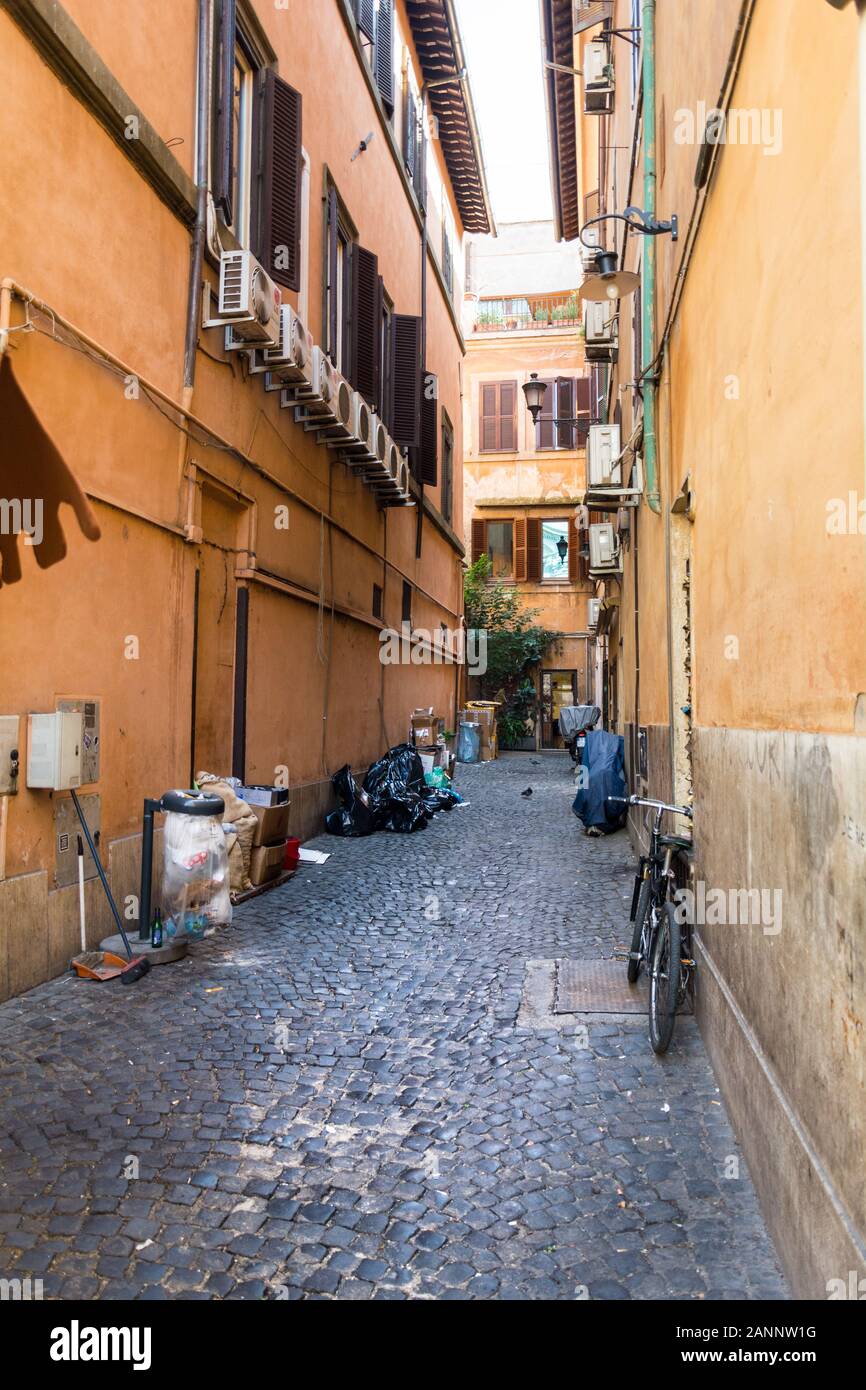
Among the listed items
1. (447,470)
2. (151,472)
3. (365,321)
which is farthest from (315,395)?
(447,470)

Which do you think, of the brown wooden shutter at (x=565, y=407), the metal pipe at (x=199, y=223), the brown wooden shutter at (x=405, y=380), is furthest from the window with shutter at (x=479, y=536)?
the metal pipe at (x=199, y=223)

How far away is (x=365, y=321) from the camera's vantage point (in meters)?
11.4

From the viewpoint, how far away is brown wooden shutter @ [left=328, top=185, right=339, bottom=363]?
1058 centimetres

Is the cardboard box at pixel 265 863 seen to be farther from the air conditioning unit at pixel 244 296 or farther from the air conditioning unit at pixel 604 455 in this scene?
the air conditioning unit at pixel 604 455

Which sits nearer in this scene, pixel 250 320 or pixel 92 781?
pixel 92 781

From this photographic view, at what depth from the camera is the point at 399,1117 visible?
3.49 metres

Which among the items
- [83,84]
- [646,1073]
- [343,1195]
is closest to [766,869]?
[646,1073]

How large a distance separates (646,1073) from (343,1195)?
151 centimetres

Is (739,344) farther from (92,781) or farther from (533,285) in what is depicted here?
(533,285)

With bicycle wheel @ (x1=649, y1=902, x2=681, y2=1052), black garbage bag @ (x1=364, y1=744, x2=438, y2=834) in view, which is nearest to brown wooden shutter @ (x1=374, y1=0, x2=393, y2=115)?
black garbage bag @ (x1=364, y1=744, x2=438, y2=834)

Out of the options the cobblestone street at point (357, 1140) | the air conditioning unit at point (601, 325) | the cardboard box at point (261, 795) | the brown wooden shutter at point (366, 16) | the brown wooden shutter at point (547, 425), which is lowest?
the cobblestone street at point (357, 1140)

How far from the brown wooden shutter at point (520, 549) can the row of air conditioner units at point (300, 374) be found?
12.6m

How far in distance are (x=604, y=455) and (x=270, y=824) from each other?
6.39 m

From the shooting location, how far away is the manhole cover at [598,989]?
184 inches
